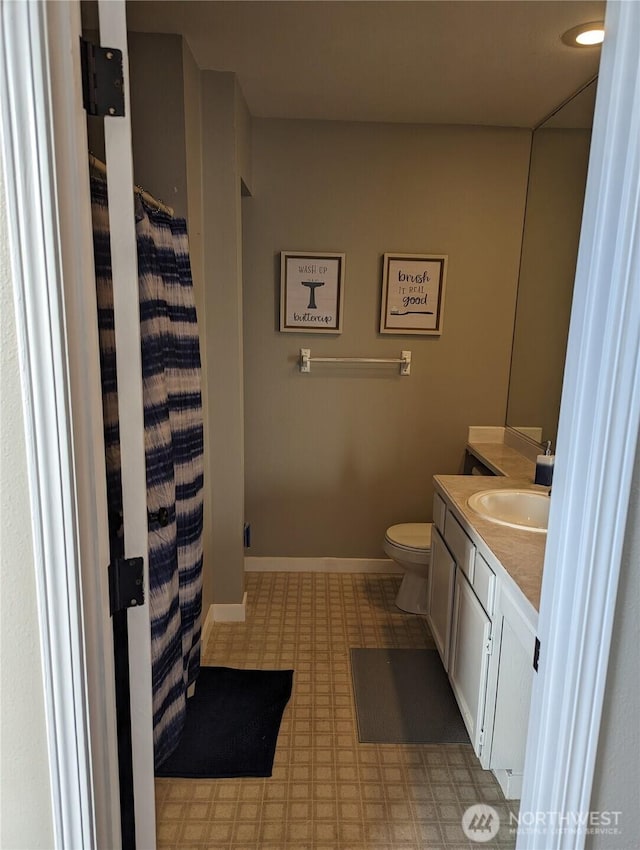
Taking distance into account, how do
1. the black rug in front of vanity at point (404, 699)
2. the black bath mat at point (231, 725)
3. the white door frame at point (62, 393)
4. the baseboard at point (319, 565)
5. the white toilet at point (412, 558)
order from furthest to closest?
the baseboard at point (319, 565) → the white toilet at point (412, 558) → the black rug in front of vanity at point (404, 699) → the black bath mat at point (231, 725) → the white door frame at point (62, 393)

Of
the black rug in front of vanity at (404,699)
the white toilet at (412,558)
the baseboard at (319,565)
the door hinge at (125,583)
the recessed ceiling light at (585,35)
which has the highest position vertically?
the recessed ceiling light at (585,35)

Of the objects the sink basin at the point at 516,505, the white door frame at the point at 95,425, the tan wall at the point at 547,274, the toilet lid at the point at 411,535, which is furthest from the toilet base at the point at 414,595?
the white door frame at the point at 95,425

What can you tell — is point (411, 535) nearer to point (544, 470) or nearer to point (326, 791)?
point (544, 470)

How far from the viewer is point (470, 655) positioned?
1.91 m

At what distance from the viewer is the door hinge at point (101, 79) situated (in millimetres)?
810

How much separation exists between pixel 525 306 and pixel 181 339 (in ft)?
6.46

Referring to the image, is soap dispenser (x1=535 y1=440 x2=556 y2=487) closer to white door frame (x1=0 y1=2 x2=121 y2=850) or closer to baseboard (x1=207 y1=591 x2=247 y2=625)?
baseboard (x1=207 y1=591 x2=247 y2=625)

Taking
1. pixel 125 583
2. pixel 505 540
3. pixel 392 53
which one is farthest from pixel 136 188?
pixel 505 540

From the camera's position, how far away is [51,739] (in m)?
0.87

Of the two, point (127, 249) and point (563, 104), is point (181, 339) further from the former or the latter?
point (563, 104)

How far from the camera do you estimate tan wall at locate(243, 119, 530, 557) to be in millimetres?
2975

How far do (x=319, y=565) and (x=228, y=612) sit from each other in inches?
30.0

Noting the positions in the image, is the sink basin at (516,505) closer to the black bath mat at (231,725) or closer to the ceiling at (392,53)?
the black bath mat at (231,725)

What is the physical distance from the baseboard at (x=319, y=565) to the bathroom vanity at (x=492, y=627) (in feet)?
3.88
